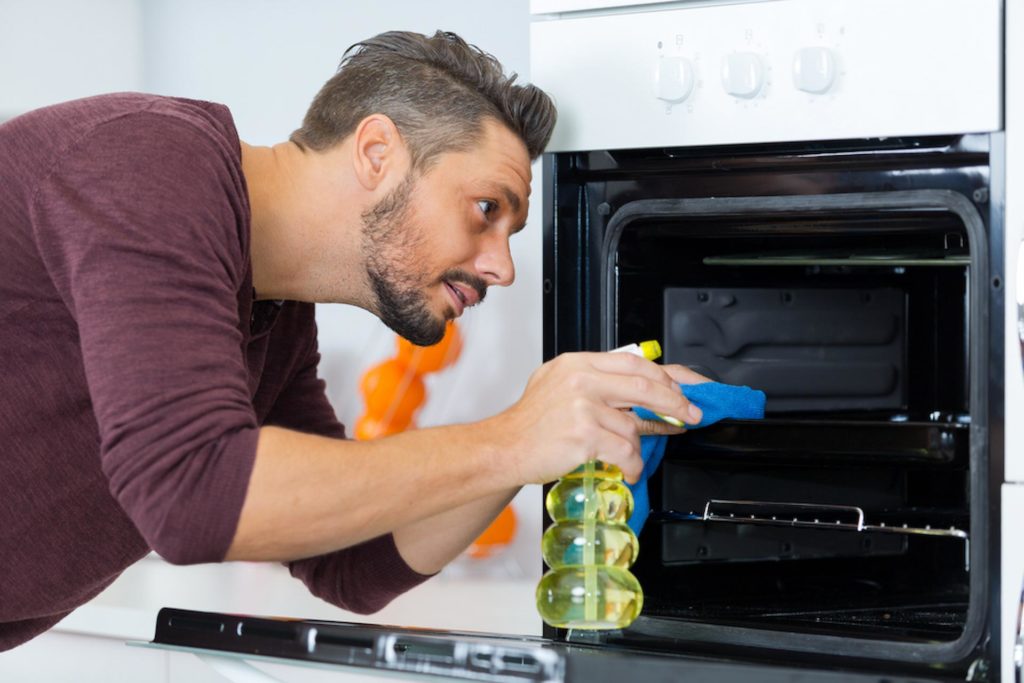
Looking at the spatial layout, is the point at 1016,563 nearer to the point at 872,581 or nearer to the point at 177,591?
the point at 872,581

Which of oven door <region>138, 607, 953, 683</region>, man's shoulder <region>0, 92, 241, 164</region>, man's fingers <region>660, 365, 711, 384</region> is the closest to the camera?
oven door <region>138, 607, 953, 683</region>

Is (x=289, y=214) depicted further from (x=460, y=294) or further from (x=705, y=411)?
(x=705, y=411)

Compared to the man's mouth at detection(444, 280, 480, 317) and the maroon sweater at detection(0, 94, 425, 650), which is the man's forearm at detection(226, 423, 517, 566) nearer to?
the maroon sweater at detection(0, 94, 425, 650)

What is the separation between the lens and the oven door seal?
107 cm

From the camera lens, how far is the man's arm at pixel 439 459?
3.18 feet

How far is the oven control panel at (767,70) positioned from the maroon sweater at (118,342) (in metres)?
0.36

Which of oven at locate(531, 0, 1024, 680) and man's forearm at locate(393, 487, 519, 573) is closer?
oven at locate(531, 0, 1024, 680)

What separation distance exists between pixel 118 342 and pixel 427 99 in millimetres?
467

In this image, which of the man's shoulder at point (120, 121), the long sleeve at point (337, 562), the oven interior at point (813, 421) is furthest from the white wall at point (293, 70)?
the man's shoulder at point (120, 121)

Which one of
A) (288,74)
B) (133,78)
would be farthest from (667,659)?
(133,78)

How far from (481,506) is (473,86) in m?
0.44

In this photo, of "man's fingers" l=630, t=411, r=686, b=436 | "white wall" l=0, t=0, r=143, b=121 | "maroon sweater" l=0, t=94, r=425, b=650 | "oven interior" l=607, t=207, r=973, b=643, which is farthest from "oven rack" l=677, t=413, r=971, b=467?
"white wall" l=0, t=0, r=143, b=121

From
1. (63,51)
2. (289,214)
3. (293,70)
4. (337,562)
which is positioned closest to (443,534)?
(337,562)

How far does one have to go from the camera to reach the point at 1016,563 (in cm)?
106
